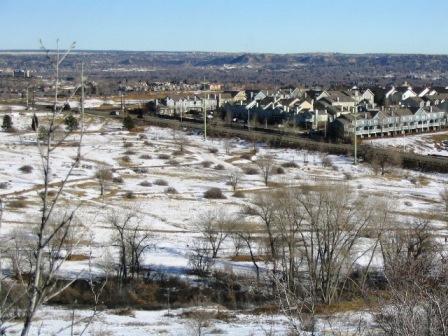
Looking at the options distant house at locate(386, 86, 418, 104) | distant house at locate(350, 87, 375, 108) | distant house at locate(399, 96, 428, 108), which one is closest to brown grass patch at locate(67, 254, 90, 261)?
distant house at locate(399, 96, 428, 108)

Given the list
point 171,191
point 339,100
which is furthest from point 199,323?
point 339,100

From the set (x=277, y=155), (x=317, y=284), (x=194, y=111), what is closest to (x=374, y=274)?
(x=317, y=284)

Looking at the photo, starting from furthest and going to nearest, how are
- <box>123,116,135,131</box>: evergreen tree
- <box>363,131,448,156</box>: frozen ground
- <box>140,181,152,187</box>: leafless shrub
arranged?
<box>123,116,135,131</box>: evergreen tree < <box>363,131,448,156</box>: frozen ground < <box>140,181,152,187</box>: leafless shrub

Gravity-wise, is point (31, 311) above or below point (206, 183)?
above

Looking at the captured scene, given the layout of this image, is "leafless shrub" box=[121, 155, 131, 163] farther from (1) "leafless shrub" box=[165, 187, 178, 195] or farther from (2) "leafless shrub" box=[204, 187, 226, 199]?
(2) "leafless shrub" box=[204, 187, 226, 199]

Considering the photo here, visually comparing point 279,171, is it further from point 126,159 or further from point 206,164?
point 126,159

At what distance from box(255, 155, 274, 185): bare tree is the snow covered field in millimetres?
318

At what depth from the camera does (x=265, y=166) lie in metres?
28.3

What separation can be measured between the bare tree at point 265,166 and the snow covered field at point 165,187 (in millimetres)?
318

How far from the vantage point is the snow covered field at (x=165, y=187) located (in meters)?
11.8

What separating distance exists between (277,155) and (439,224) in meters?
14.6

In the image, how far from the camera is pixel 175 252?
16328 millimetres

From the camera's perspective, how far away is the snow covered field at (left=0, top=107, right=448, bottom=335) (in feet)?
38.9

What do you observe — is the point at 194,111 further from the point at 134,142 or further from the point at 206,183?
the point at 206,183
